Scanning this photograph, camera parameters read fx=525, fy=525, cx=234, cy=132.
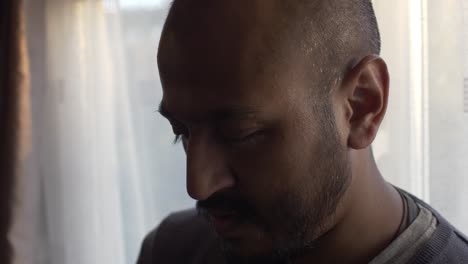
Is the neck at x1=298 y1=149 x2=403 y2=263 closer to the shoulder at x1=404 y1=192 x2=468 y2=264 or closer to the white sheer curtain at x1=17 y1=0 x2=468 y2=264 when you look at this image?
the shoulder at x1=404 y1=192 x2=468 y2=264

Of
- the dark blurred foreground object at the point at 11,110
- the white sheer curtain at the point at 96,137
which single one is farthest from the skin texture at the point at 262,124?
the dark blurred foreground object at the point at 11,110

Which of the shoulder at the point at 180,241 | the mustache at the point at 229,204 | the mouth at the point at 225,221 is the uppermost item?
the mustache at the point at 229,204

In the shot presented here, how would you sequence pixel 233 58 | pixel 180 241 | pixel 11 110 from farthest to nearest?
pixel 11 110 → pixel 180 241 → pixel 233 58

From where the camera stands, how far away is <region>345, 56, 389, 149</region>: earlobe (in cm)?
67

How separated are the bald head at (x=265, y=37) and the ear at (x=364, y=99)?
0.02 metres

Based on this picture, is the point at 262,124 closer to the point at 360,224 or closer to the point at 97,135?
the point at 360,224

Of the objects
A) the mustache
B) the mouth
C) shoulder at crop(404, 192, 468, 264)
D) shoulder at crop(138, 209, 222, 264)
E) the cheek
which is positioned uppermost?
the cheek

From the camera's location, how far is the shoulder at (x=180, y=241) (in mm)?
868

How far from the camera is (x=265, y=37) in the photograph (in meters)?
0.63

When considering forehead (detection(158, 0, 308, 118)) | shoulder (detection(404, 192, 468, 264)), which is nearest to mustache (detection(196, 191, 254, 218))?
forehead (detection(158, 0, 308, 118))

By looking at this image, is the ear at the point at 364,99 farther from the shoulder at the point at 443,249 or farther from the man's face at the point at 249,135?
the shoulder at the point at 443,249

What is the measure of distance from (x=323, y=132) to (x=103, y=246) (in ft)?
3.23

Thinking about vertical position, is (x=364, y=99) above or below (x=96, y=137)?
above

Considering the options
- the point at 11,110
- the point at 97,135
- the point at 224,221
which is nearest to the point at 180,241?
the point at 224,221
